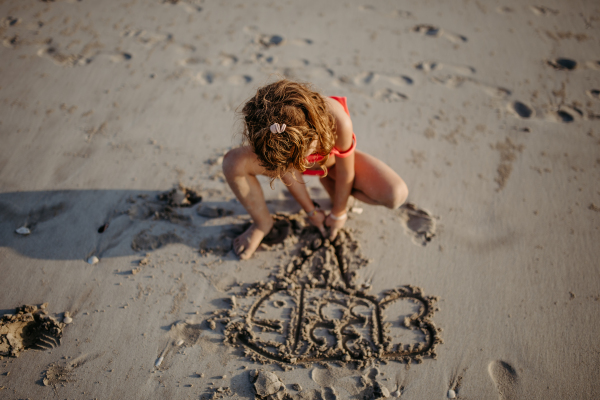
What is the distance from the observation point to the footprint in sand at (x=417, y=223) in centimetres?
207

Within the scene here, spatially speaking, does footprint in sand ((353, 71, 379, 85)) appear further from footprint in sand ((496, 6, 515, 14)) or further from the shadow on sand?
footprint in sand ((496, 6, 515, 14))

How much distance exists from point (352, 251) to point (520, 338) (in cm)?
93

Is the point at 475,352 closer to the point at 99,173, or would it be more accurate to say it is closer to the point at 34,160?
the point at 99,173

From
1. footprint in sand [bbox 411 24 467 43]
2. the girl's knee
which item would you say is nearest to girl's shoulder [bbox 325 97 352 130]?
the girl's knee

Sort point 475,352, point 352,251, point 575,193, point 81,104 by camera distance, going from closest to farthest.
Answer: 1. point 475,352
2. point 352,251
3. point 575,193
4. point 81,104

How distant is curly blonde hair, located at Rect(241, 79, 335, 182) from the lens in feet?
4.47

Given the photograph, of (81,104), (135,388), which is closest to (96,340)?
(135,388)

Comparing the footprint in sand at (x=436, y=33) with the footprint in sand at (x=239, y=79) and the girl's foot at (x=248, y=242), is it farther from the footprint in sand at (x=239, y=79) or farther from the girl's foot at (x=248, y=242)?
the girl's foot at (x=248, y=242)

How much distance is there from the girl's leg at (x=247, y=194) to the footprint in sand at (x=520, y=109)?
2.18 meters

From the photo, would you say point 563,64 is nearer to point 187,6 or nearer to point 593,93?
point 593,93

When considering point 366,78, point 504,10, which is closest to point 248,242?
point 366,78

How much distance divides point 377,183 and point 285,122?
2.58ft

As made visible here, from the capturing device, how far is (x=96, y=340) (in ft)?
5.39

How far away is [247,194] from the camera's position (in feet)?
6.21
